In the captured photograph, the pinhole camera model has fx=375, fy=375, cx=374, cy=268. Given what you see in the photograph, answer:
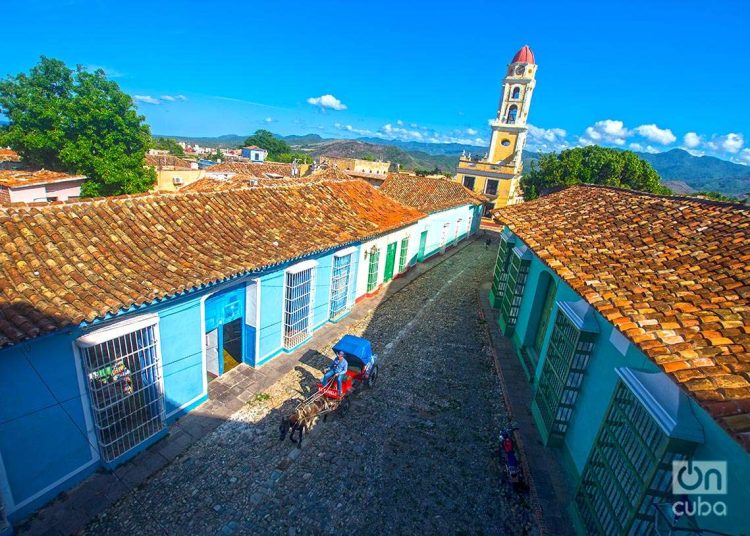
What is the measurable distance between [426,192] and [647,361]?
20.4 metres

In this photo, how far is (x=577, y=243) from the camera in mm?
7133

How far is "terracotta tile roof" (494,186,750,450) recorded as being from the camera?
332 cm

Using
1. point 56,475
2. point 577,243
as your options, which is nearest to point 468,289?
point 577,243

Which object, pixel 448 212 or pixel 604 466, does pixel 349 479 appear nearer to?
pixel 604 466

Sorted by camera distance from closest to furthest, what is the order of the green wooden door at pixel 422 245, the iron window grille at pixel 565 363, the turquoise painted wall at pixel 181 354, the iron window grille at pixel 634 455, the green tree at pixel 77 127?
the iron window grille at pixel 634 455 → the iron window grille at pixel 565 363 → the turquoise painted wall at pixel 181 354 → the green wooden door at pixel 422 245 → the green tree at pixel 77 127

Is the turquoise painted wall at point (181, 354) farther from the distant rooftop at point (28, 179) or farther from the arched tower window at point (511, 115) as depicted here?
the arched tower window at point (511, 115)

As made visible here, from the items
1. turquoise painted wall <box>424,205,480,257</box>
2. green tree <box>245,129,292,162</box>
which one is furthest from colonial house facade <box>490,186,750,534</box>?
green tree <box>245,129,292,162</box>

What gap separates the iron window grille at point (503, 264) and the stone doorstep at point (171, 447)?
19.7ft

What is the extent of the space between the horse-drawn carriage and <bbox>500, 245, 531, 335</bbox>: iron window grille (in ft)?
15.7

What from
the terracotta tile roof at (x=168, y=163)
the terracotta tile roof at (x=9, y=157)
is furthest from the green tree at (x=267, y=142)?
the terracotta tile roof at (x=9, y=157)

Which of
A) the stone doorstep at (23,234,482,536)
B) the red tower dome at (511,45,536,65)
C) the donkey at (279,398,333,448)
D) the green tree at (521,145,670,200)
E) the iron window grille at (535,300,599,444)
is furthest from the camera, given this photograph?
the red tower dome at (511,45,536,65)

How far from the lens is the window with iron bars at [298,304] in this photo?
928cm

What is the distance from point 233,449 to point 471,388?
211 inches

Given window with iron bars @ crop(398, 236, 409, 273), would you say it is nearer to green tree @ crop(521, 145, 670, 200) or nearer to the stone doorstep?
the stone doorstep
